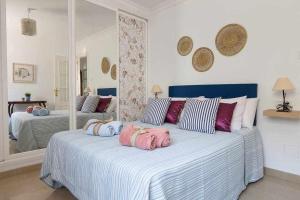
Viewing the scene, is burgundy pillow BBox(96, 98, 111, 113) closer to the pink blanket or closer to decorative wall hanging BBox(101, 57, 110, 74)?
decorative wall hanging BBox(101, 57, 110, 74)

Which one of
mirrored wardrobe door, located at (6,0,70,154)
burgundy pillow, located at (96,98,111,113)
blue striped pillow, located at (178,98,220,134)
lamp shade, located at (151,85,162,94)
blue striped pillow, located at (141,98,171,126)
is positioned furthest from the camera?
lamp shade, located at (151,85,162,94)

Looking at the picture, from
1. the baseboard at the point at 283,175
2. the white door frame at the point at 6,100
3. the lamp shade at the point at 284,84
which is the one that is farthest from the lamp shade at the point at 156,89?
the baseboard at the point at 283,175

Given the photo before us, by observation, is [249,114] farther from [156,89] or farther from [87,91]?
[87,91]

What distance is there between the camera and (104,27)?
134 inches

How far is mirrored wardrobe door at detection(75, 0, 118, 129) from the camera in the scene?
3.06m

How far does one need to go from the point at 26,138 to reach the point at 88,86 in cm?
110

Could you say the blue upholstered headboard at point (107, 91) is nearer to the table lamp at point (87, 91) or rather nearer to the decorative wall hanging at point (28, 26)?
the table lamp at point (87, 91)

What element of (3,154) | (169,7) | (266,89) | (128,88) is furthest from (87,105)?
(266,89)

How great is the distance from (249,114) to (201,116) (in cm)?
62

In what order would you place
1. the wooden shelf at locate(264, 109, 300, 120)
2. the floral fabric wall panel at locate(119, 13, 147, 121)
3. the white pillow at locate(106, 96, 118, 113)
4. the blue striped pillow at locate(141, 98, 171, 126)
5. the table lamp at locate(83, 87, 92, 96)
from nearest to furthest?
1. the wooden shelf at locate(264, 109, 300, 120)
2. the blue striped pillow at locate(141, 98, 171, 126)
3. the table lamp at locate(83, 87, 92, 96)
4. the white pillow at locate(106, 96, 118, 113)
5. the floral fabric wall panel at locate(119, 13, 147, 121)

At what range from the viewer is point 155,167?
48.3 inches

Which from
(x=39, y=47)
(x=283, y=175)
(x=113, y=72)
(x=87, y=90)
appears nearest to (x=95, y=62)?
(x=113, y=72)

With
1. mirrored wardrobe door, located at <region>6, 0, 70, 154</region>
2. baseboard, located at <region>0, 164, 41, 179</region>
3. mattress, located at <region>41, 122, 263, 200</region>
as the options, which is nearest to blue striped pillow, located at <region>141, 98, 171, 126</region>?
mattress, located at <region>41, 122, 263, 200</region>

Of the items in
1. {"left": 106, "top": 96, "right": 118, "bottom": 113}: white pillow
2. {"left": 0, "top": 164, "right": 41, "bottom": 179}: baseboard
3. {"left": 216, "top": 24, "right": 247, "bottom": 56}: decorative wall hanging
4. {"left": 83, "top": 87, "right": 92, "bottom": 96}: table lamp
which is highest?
{"left": 216, "top": 24, "right": 247, "bottom": 56}: decorative wall hanging
